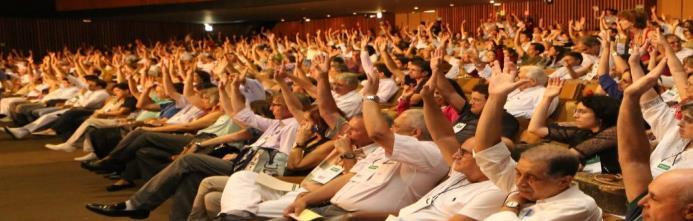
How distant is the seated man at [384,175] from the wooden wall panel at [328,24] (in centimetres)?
1582

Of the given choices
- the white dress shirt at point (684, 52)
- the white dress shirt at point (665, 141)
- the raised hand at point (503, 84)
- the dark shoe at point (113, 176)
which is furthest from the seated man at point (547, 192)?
the dark shoe at point (113, 176)

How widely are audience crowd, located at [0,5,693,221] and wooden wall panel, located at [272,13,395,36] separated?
12150mm

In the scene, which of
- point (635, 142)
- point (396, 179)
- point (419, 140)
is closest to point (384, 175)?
point (396, 179)

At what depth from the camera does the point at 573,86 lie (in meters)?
5.13

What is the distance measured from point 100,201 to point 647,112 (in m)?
3.55

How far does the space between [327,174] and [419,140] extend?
0.60m

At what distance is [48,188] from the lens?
20.4 feet

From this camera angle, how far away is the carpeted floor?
17.3 feet

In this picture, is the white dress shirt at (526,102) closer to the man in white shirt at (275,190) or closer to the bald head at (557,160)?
the man in white shirt at (275,190)

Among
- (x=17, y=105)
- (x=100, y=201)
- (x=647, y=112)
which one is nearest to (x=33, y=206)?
(x=100, y=201)

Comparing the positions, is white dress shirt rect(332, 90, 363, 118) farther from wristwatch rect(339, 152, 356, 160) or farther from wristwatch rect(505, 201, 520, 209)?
wristwatch rect(505, 201, 520, 209)

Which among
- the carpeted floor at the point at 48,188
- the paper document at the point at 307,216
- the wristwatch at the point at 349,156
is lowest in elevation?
the carpeted floor at the point at 48,188

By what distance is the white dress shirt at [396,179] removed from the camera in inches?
124

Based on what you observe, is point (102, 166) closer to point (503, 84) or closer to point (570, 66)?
point (570, 66)
